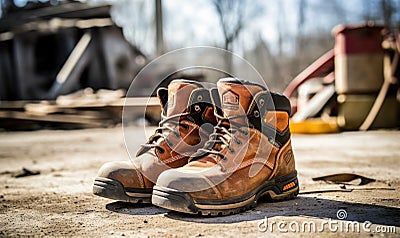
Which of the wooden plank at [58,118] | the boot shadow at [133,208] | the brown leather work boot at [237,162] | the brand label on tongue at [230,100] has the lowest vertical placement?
the wooden plank at [58,118]

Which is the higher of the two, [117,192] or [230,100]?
[230,100]

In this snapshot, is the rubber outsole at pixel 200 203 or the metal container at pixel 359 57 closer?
the rubber outsole at pixel 200 203

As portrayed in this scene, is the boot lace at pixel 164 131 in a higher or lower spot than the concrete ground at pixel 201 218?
higher

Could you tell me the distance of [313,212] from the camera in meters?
A: 1.30

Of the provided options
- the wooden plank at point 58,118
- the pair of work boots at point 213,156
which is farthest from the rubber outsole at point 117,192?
the wooden plank at point 58,118

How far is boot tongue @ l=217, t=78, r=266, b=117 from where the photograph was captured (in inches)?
53.3

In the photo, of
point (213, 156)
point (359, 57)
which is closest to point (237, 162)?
point (213, 156)

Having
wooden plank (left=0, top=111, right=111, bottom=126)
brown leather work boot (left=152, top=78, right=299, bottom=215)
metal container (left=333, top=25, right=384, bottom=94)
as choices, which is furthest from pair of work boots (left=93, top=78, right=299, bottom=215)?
wooden plank (left=0, top=111, right=111, bottom=126)

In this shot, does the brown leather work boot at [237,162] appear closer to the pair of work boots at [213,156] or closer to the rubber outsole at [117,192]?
the pair of work boots at [213,156]

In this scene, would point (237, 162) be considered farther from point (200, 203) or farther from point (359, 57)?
point (359, 57)

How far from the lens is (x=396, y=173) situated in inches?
79.3

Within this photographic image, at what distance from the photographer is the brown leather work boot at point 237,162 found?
4.13ft

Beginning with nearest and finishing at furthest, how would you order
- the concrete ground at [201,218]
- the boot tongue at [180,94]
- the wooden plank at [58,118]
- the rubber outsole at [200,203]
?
1. the concrete ground at [201,218]
2. the rubber outsole at [200,203]
3. the boot tongue at [180,94]
4. the wooden plank at [58,118]

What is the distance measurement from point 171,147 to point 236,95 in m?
0.28
